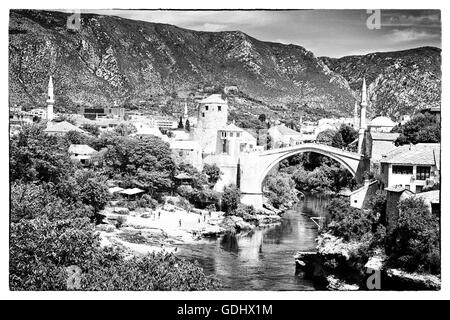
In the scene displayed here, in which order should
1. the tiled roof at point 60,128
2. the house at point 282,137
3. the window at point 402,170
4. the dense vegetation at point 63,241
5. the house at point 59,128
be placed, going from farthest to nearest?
the house at point 282,137
the tiled roof at point 60,128
the house at point 59,128
the window at point 402,170
the dense vegetation at point 63,241

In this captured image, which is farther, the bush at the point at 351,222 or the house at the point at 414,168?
the bush at the point at 351,222

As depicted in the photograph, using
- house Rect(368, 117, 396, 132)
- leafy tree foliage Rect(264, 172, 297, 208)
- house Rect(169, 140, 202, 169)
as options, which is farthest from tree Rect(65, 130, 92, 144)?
house Rect(368, 117, 396, 132)

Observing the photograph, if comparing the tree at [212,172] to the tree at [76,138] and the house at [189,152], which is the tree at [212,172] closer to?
the house at [189,152]

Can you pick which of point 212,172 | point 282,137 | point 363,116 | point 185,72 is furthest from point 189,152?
point 185,72

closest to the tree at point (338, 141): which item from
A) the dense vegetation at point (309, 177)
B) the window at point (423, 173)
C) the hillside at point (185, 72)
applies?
the dense vegetation at point (309, 177)

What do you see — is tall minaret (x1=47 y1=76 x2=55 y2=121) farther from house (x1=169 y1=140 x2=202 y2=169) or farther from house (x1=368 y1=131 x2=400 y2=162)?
house (x1=368 y1=131 x2=400 y2=162)

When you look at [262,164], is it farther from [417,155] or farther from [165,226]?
[417,155]
